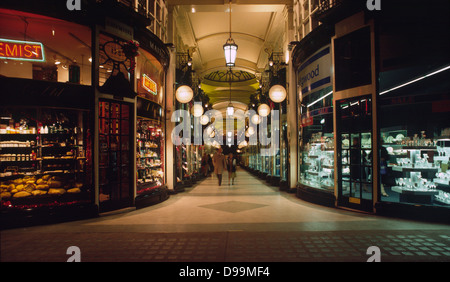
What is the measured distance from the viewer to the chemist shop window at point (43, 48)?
23.1ft

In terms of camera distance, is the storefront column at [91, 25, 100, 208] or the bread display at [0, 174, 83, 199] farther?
the storefront column at [91, 25, 100, 208]

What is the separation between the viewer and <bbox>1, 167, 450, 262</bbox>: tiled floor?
175 inches

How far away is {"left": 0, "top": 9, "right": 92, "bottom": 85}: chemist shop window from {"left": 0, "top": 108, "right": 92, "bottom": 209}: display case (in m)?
1.25

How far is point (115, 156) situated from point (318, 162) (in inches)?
276

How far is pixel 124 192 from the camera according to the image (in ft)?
28.2

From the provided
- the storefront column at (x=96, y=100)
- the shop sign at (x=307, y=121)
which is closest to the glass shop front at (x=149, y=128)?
the storefront column at (x=96, y=100)

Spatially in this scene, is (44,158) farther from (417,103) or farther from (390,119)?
(417,103)

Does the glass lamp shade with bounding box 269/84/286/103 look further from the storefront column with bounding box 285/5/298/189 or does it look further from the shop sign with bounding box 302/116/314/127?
the storefront column with bounding box 285/5/298/189

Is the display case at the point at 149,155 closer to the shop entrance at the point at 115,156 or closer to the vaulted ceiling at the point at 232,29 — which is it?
the shop entrance at the point at 115,156

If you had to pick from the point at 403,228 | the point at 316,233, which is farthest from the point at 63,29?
the point at 403,228

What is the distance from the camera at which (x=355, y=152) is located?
26.8 ft

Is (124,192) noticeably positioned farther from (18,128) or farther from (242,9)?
(242,9)

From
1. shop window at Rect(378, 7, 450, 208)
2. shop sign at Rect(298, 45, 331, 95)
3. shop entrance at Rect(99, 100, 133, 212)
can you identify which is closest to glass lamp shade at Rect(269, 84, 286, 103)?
shop sign at Rect(298, 45, 331, 95)

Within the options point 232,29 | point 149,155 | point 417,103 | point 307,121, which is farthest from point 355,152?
point 232,29
